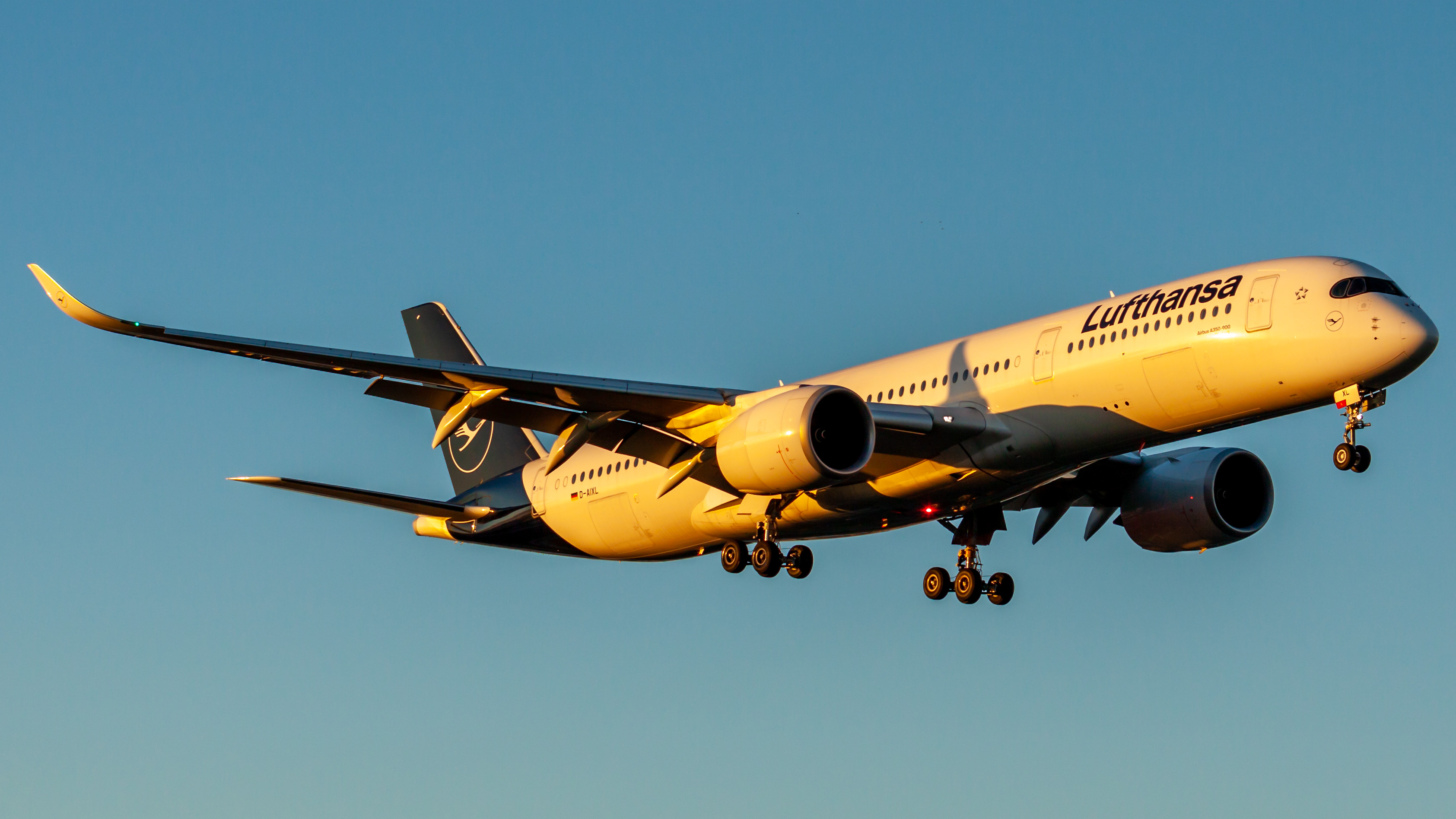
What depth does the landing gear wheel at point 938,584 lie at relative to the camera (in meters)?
39.2

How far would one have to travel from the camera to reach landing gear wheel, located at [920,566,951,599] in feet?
129

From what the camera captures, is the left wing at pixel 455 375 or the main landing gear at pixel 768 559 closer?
the left wing at pixel 455 375

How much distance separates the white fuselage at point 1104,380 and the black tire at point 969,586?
9.71ft

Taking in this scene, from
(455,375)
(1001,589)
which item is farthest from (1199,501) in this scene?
(455,375)

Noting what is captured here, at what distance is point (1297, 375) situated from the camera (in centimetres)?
2939

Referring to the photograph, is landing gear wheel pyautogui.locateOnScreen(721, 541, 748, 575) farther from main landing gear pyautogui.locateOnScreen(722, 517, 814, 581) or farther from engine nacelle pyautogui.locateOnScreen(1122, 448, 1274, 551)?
engine nacelle pyautogui.locateOnScreen(1122, 448, 1274, 551)

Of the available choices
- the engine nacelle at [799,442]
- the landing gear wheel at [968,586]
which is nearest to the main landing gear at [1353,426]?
the engine nacelle at [799,442]

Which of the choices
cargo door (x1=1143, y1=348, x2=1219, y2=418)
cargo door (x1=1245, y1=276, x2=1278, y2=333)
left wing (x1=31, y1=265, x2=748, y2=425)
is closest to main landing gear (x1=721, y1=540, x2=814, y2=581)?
left wing (x1=31, y1=265, x2=748, y2=425)

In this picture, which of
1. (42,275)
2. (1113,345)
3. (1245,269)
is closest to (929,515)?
(1113,345)

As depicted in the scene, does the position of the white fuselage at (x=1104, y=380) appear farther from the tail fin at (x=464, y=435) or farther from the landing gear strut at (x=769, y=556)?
the tail fin at (x=464, y=435)

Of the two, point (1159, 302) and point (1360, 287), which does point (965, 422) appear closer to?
point (1159, 302)

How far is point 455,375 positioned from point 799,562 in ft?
28.7

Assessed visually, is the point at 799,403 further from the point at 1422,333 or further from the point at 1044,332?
the point at 1422,333

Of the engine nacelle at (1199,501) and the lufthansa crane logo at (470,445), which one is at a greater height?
the lufthansa crane logo at (470,445)
